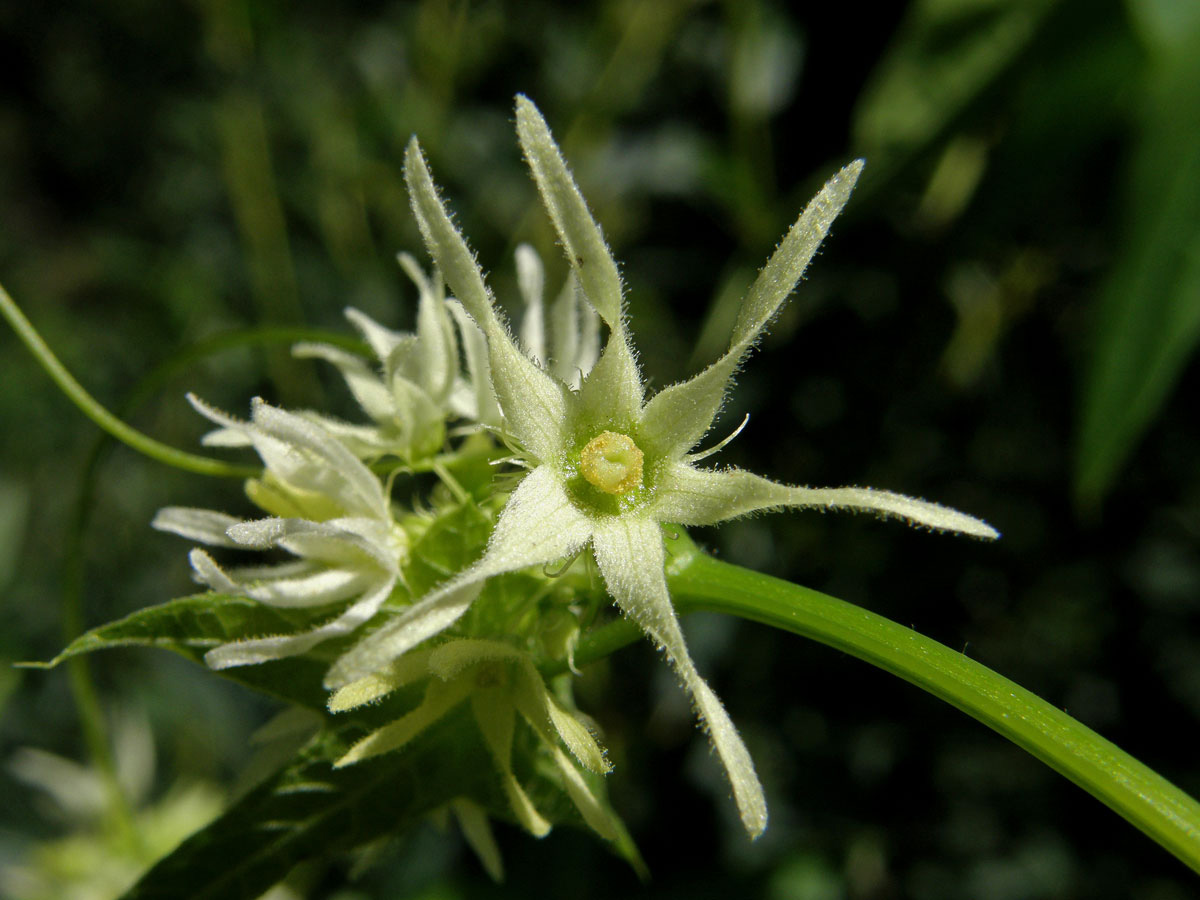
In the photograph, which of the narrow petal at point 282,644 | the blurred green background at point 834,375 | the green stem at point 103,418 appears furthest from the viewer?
the blurred green background at point 834,375

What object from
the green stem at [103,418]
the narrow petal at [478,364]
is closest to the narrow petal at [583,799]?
the narrow petal at [478,364]

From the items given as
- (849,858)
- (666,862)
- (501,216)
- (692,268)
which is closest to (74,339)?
(501,216)

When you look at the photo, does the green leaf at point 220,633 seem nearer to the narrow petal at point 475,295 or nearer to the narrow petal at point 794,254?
the narrow petal at point 475,295

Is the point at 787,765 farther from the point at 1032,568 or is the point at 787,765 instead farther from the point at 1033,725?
the point at 1033,725

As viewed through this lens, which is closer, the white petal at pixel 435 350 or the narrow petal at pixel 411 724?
the narrow petal at pixel 411 724

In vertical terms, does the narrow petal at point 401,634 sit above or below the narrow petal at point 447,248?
below

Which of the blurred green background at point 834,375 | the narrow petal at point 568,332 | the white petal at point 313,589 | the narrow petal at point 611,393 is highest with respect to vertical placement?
the narrow petal at point 611,393

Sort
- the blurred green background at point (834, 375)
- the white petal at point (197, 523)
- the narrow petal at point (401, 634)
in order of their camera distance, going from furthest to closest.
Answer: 1. the blurred green background at point (834, 375)
2. the white petal at point (197, 523)
3. the narrow petal at point (401, 634)
